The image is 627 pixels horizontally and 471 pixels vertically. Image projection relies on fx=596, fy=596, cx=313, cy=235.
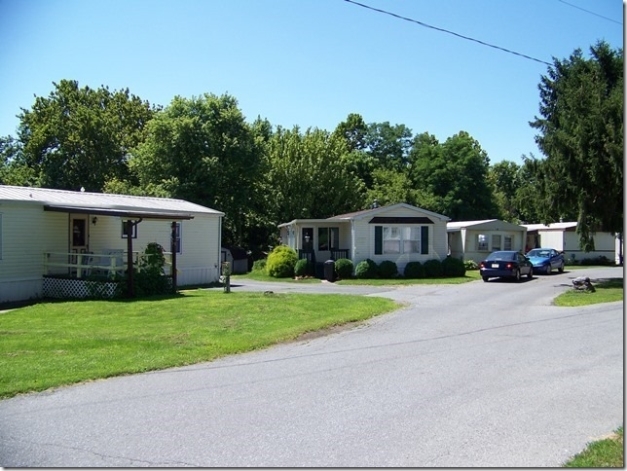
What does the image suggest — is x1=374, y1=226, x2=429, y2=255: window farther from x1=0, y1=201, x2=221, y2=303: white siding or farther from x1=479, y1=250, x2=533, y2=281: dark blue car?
x1=0, y1=201, x2=221, y2=303: white siding

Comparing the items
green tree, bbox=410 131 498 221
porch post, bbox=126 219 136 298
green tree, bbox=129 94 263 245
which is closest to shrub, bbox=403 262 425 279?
green tree, bbox=129 94 263 245

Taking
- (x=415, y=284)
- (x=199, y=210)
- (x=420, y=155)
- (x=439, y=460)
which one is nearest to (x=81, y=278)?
(x=199, y=210)

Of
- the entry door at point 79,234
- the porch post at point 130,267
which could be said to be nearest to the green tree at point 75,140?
the entry door at point 79,234

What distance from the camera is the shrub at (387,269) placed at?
31.0 metres

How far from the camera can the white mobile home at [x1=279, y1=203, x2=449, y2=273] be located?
31.8 metres

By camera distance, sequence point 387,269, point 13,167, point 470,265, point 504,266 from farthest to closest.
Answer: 1. point 13,167
2. point 470,265
3. point 387,269
4. point 504,266

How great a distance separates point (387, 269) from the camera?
3109 cm

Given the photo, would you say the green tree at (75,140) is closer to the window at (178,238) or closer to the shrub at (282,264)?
the shrub at (282,264)

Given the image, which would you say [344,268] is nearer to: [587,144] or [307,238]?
[307,238]

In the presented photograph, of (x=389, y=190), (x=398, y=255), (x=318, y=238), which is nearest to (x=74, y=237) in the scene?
(x=318, y=238)

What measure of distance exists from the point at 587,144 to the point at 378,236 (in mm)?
11415

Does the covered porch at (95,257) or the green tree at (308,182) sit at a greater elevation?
the green tree at (308,182)

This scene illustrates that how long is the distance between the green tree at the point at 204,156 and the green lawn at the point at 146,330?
20899 mm

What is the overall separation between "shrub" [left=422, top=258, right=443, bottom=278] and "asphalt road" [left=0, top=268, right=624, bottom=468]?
19.6 meters
